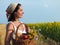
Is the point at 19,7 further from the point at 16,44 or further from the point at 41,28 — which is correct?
the point at 41,28

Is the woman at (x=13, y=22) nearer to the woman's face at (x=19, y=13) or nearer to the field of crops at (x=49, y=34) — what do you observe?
the woman's face at (x=19, y=13)

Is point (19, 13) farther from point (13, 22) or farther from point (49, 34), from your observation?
point (49, 34)

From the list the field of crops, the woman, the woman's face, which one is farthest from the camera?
the field of crops

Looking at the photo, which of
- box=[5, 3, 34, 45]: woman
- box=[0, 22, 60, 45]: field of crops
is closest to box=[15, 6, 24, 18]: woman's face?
box=[5, 3, 34, 45]: woman

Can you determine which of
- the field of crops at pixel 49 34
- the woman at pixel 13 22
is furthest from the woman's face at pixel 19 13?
the field of crops at pixel 49 34

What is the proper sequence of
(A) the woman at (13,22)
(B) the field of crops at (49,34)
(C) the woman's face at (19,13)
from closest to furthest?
(A) the woman at (13,22) → (C) the woman's face at (19,13) → (B) the field of crops at (49,34)

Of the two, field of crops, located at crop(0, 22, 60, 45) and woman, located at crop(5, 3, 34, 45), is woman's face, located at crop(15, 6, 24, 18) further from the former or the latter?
field of crops, located at crop(0, 22, 60, 45)

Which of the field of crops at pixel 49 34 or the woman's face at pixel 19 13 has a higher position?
the woman's face at pixel 19 13

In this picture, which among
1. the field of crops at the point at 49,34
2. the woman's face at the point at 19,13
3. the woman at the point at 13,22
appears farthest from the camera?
the field of crops at the point at 49,34

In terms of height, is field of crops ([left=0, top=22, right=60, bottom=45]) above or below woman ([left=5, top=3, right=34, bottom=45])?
below

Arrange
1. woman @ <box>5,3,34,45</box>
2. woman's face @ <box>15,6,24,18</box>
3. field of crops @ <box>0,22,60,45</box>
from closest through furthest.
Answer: woman @ <box>5,3,34,45</box>
woman's face @ <box>15,6,24,18</box>
field of crops @ <box>0,22,60,45</box>

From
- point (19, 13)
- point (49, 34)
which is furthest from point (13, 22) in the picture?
point (49, 34)

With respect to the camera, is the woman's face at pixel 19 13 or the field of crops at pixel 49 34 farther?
the field of crops at pixel 49 34

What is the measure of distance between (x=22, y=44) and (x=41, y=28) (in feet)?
36.8
